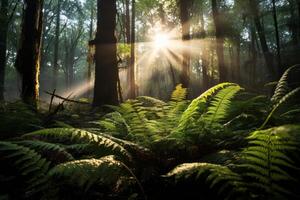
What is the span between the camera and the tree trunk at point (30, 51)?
8.07 metres

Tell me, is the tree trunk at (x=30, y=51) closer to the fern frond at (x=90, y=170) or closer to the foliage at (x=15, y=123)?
the foliage at (x=15, y=123)

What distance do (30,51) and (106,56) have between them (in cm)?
240

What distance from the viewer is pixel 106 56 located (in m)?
9.89

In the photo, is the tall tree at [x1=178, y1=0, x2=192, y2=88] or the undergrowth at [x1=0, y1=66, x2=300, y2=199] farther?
the tall tree at [x1=178, y1=0, x2=192, y2=88]

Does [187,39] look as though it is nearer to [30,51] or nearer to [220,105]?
[30,51]

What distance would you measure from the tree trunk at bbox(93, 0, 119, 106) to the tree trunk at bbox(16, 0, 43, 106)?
192 centimetres

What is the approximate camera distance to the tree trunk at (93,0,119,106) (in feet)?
31.8

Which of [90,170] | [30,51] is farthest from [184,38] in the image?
[90,170]

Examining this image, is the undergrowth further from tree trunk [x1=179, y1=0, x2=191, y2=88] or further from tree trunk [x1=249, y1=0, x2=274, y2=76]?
tree trunk [x1=249, y1=0, x2=274, y2=76]

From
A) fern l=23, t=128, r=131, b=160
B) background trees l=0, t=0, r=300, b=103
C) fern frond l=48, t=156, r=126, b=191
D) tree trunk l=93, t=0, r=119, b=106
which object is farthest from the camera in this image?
background trees l=0, t=0, r=300, b=103

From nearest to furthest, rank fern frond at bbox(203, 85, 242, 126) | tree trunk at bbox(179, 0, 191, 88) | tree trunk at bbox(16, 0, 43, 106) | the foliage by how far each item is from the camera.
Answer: fern frond at bbox(203, 85, 242, 126) < the foliage < tree trunk at bbox(16, 0, 43, 106) < tree trunk at bbox(179, 0, 191, 88)

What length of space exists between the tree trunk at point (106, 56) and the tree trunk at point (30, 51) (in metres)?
1.92

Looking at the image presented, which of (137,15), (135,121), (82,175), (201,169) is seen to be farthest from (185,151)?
(137,15)

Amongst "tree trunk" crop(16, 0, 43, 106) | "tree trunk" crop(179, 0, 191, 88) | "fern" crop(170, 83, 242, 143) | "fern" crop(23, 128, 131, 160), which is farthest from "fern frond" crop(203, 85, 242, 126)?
"tree trunk" crop(179, 0, 191, 88)
